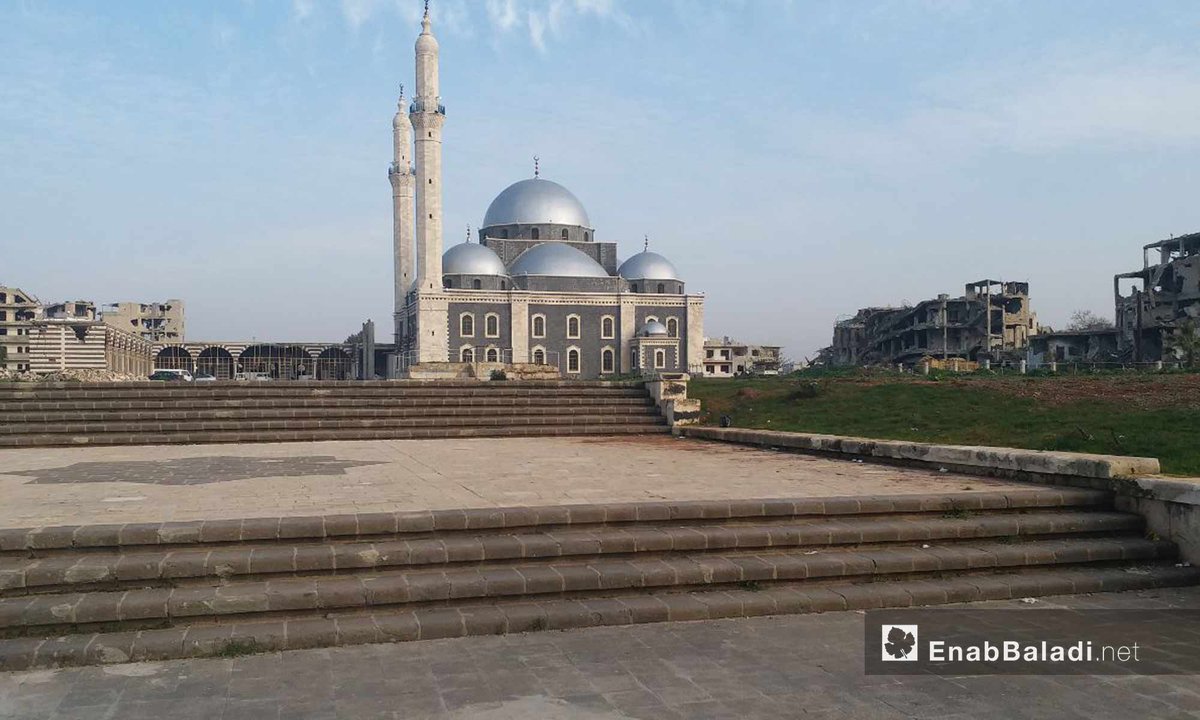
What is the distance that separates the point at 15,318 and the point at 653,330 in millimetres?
53171

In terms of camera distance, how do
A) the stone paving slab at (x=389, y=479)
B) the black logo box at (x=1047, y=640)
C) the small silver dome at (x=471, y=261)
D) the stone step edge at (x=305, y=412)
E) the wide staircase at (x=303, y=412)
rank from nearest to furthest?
the black logo box at (x=1047, y=640) → the stone paving slab at (x=389, y=479) → the wide staircase at (x=303, y=412) → the stone step edge at (x=305, y=412) → the small silver dome at (x=471, y=261)

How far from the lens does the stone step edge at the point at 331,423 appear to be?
14234 millimetres

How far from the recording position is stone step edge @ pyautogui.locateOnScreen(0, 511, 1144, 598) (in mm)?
5328

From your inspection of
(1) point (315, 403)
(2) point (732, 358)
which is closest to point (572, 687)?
(1) point (315, 403)

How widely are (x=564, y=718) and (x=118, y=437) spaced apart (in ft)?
40.9

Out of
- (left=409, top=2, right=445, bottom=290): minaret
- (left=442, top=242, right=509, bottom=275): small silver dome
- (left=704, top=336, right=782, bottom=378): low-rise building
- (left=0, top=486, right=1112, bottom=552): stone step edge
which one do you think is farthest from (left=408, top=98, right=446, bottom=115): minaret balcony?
(left=0, top=486, right=1112, bottom=552): stone step edge

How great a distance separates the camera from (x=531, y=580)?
5.66 m

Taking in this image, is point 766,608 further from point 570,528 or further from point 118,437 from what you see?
point 118,437

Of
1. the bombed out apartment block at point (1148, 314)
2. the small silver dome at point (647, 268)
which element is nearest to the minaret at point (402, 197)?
the small silver dome at point (647, 268)

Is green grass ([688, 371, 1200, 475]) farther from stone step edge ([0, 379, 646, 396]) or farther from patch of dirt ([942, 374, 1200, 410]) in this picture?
stone step edge ([0, 379, 646, 396])

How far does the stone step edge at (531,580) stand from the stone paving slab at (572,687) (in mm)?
434

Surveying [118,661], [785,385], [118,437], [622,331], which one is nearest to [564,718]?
[118,661]

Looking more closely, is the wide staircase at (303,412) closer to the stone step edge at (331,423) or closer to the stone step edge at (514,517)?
the stone step edge at (331,423)

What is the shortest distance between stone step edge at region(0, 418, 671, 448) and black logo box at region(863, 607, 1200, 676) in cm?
1069
